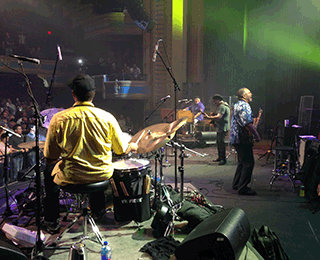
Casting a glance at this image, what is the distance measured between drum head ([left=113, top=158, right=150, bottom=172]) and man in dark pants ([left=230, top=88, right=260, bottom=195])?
1871mm

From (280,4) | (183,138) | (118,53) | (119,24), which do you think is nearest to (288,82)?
(280,4)

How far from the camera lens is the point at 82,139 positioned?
264 centimetres

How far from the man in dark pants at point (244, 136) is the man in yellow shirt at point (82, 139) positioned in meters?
2.64

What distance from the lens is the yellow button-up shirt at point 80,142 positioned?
2.62 m

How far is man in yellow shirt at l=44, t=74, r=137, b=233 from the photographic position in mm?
2627

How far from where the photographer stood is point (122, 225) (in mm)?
3754

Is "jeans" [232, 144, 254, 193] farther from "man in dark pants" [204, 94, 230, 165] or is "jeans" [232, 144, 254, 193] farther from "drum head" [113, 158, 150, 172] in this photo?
"man in dark pants" [204, 94, 230, 165]

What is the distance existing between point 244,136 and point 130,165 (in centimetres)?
214

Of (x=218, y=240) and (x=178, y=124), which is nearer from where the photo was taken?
(x=218, y=240)

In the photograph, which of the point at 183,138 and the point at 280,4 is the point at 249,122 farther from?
the point at 280,4

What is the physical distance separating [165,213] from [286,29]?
34.7 feet

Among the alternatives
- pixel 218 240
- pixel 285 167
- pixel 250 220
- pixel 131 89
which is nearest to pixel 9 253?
pixel 218 240

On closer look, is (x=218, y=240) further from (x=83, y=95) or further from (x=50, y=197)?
(x=50, y=197)

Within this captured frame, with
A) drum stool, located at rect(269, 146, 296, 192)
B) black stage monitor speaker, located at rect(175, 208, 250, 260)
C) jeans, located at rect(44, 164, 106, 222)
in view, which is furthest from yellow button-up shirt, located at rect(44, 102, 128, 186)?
drum stool, located at rect(269, 146, 296, 192)
